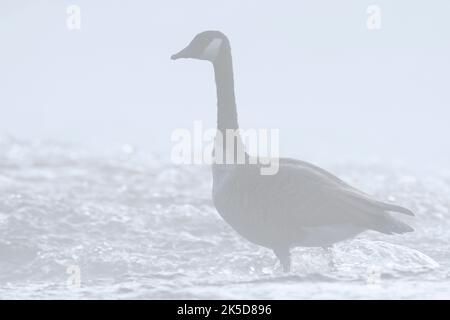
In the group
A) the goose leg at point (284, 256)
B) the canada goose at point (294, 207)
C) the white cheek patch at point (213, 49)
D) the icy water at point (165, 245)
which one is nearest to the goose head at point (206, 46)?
the white cheek patch at point (213, 49)

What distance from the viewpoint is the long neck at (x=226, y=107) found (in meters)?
14.5

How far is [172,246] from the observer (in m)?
17.8

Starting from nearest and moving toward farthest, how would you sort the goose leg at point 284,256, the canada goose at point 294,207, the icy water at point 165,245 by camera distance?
the icy water at point 165,245
the canada goose at point 294,207
the goose leg at point 284,256

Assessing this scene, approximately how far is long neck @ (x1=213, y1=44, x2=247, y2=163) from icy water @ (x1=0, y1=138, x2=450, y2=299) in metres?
1.59

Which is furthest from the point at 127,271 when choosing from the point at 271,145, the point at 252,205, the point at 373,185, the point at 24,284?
the point at 271,145

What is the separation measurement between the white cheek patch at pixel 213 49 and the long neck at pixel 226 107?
93 mm

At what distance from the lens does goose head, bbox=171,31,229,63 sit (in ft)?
51.2

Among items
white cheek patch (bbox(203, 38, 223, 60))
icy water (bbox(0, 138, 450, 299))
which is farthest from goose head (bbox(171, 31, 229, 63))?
icy water (bbox(0, 138, 450, 299))

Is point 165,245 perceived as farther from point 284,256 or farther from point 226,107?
point 284,256

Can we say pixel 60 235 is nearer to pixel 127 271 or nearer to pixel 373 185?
pixel 127 271

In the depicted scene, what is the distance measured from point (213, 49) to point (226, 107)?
86 cm

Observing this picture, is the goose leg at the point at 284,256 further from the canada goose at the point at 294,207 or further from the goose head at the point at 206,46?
the goose head at the point at 206,46

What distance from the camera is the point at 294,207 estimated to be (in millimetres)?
13391

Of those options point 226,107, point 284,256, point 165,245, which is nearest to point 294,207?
point 284,256
